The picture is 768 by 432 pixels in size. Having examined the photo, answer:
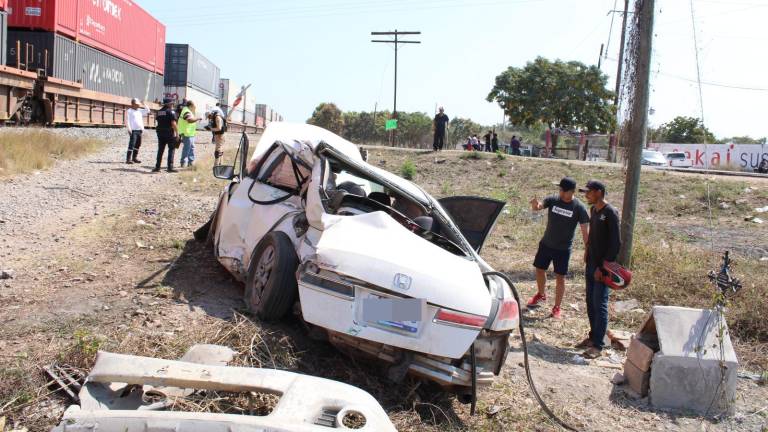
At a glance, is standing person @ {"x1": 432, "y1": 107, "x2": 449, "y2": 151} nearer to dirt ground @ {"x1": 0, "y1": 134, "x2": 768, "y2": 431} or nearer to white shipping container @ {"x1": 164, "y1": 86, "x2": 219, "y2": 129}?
dirt ground @ {"x1": 0, "y1": 134, "x2": 768, "y2": 431}

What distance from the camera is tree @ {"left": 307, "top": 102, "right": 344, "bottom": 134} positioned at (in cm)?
6644

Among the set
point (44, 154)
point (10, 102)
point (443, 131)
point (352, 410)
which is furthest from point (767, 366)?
point (10, 102)

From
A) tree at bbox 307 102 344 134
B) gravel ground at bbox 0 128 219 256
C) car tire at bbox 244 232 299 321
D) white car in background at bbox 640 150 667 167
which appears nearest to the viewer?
car tire at bbox 244 232 299 321

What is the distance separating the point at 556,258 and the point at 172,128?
31.7 ft

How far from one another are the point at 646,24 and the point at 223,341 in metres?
7.22

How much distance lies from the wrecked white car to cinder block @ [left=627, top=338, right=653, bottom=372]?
1487 mm

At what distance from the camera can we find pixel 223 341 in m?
3.92

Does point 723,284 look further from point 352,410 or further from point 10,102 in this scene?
point 10,102

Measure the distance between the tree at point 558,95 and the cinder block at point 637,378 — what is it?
1587 inches

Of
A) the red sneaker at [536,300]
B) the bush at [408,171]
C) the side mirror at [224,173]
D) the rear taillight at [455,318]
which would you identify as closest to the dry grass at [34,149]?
the side mirror at [224,173]

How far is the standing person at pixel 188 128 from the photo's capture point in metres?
14.1

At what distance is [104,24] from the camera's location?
92.8 feet

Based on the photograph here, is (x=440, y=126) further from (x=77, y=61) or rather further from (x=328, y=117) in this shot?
(x=328, y=117)

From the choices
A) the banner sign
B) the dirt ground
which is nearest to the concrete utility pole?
the dirt ground
